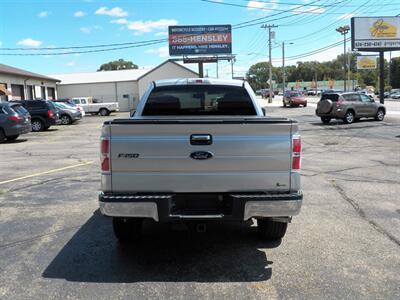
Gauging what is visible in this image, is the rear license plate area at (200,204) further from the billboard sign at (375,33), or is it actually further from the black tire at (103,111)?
the black tire at (103,111)

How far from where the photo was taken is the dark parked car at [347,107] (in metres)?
25.6

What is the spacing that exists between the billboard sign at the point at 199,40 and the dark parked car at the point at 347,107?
32.7 metres

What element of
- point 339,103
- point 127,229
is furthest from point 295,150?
point 339,103

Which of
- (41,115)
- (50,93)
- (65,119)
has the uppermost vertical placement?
(50,93)

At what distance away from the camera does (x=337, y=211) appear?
699cm

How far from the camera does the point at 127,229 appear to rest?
5418 mm

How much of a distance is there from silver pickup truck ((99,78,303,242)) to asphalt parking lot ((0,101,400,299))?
611 mm

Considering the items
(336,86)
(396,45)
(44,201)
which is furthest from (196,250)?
(336,86)

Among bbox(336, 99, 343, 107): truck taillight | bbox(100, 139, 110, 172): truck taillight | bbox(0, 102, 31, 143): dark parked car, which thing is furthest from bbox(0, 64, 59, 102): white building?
bbox(100, 139, 110, 172): truck taillight

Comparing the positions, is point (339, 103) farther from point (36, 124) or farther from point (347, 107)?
point (36, 124)

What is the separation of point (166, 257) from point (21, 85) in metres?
42.3

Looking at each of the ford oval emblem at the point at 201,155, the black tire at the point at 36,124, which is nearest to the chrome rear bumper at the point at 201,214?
the ford oval emblem at the point at 201,155

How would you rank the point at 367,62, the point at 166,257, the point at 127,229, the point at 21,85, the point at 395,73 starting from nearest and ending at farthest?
the point at 166,257, the point at 127,229, the point at 21,85, the point at 367,62, the point at 395,73

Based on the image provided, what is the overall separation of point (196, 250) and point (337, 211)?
266cm
